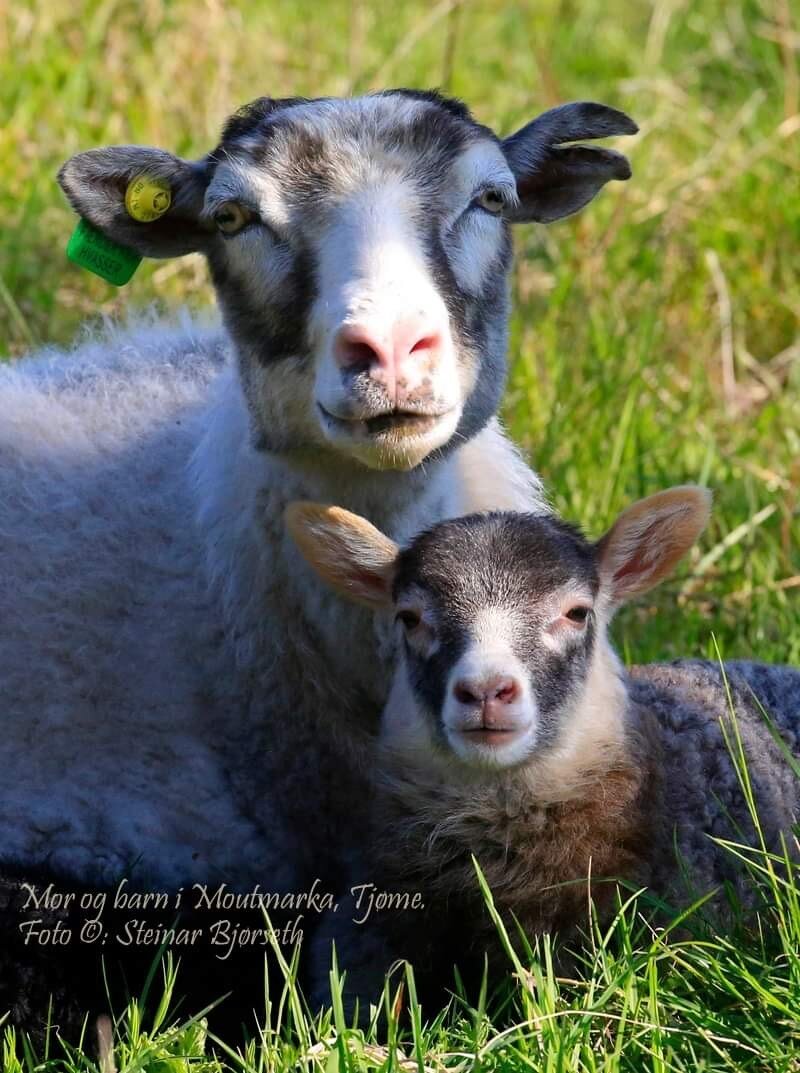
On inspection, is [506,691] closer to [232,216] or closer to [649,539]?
[649,539]

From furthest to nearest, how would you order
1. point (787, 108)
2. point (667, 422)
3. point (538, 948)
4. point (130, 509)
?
point (787, 108) → point (667, 422) → point (130, 509) → point (538, 948)

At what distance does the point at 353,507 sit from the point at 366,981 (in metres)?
1.22

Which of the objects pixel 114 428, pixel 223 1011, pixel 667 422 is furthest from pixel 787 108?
pixel 223 1011

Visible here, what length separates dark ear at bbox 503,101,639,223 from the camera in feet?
16.9

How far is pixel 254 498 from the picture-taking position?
4.89 metres

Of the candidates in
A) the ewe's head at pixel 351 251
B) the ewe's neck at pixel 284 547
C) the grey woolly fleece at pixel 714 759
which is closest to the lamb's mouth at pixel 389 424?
the ewe's head at pixel 351 251

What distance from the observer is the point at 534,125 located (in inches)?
204

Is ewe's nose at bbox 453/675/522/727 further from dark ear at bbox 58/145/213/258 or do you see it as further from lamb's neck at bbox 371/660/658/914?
dark ear at bbox 58/145/213/258

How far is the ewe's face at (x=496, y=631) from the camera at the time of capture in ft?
13.1

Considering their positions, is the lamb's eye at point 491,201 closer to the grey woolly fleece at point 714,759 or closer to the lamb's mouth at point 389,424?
the lamb's mouth at point 389,424

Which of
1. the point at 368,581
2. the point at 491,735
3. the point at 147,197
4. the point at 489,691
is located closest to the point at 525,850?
the point at 491,735

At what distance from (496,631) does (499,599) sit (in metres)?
0.10

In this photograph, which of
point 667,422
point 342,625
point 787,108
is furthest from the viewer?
point 787,108

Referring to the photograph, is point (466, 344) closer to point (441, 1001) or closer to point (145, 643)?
point (145, 643)
